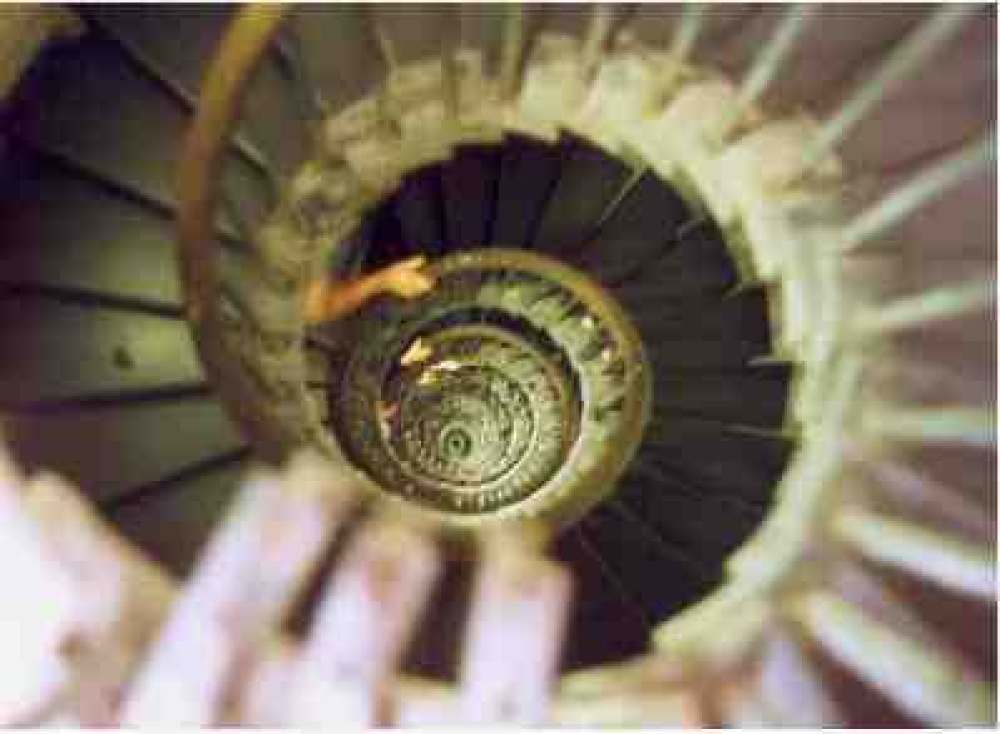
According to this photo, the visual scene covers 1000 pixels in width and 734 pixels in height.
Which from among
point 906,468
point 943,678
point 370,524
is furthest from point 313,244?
point 943,678

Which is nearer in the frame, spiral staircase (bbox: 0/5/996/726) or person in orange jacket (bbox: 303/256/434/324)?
spiral staircase (bbox: 0/5/996/726)

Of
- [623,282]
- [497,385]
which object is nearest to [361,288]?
[623,282]

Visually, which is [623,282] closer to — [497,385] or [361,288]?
[361,288]

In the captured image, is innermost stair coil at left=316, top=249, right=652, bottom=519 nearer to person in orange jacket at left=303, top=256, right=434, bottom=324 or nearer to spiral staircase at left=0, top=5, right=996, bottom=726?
spiral staircase at left=0, top=5, right=996, bottom=726

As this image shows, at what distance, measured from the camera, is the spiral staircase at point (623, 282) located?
220cm

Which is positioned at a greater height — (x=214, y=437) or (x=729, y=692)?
(x=214, y=437)

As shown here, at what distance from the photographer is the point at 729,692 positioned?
205 centimetres

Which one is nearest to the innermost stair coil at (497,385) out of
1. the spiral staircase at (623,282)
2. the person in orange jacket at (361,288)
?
the spiral staircase at (623,282)

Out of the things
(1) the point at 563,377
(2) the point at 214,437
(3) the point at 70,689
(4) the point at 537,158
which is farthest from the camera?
(1) the point at 563,377

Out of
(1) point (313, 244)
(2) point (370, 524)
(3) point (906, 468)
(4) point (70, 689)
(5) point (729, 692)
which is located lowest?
(4) point (70, 689)

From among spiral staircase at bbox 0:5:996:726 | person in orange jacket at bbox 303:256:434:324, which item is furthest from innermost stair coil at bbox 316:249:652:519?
person in orange jacket at bbox 303:256:434:324

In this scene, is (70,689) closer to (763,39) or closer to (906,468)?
(906,468)

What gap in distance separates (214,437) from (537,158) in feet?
7.86

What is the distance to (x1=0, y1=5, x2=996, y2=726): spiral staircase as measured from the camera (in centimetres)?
220
